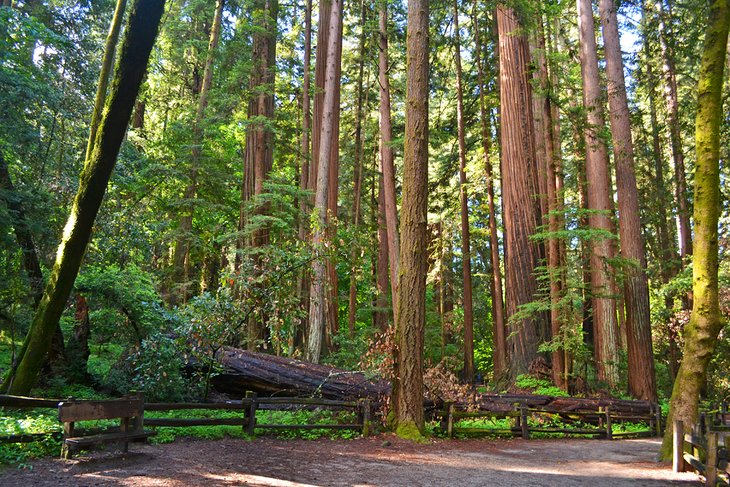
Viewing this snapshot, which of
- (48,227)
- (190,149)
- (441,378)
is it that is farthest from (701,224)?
(190,149)

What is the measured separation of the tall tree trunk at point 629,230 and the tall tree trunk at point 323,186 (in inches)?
339

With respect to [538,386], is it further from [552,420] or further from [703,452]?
[703,452]

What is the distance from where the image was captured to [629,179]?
16.6 meters

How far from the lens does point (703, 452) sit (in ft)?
24.5

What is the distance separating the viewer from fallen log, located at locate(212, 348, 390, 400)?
40.4 ft

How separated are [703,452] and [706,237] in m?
3.31

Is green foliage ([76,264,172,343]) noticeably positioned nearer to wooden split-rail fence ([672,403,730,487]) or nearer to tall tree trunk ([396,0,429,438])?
tall tree trunk ([396,0,429,438])

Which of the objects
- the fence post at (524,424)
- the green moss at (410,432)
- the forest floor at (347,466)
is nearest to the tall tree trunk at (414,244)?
the green moss at (410,432)

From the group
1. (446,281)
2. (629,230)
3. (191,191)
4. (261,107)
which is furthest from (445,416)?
(446,281)

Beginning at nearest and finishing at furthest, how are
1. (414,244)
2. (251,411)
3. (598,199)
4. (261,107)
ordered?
(251,411)
(414,244)
(598,199)
(261,107)

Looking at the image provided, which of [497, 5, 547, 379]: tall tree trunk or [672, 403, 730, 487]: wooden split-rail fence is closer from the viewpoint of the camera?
[672, 403, 730, 487]: wooden split-rail fence

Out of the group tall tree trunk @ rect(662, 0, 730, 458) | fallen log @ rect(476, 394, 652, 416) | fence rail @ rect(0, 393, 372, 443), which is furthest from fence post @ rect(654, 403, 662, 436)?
fence rail @ rect(0, 393, 372, 443)

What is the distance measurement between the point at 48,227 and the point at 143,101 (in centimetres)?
1322

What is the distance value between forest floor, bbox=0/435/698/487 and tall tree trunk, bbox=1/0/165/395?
186 cm
